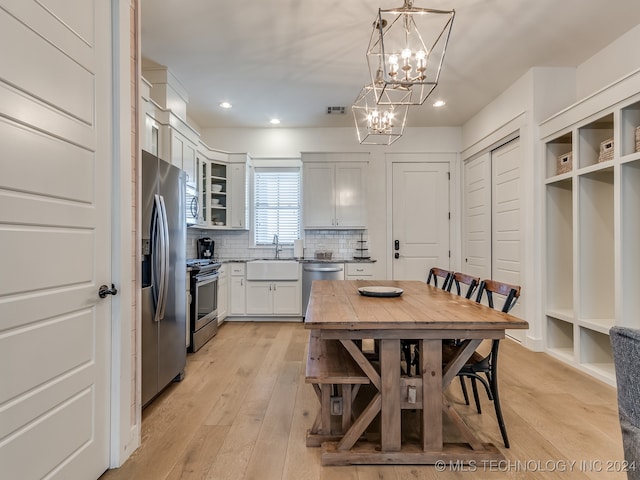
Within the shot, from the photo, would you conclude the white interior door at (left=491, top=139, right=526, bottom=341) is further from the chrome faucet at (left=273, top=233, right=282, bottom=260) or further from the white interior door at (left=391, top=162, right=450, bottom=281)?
the chrome faucet at (left=273, top=233, right=282, bottom=260)

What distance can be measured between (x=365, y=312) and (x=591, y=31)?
10.3 ft

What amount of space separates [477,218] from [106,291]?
4634mm

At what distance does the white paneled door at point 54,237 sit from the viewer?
1.24 metres

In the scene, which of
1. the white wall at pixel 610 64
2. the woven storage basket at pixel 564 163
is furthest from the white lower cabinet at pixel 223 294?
the white wall at pixel 610 64

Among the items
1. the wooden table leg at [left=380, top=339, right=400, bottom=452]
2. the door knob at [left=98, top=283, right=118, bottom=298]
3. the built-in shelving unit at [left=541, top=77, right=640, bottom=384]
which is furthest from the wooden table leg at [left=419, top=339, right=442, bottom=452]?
the built-in shelving unit at [left=541, top=77, right=640, bottom=384]

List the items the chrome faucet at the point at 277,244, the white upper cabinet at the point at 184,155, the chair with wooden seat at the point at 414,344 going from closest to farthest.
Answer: the chair with wooden seat at the point at 414,344 → the white upper cabinet at the point at 184,155 → the chrome faucet at the point at 277,244

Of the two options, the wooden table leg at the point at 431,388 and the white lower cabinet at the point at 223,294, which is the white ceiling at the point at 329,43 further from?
the wooden table leg at the point at 431,388

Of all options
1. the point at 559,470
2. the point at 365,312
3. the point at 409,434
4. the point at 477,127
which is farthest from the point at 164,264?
the point at 477,127

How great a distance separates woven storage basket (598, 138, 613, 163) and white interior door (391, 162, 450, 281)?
99.2 inches

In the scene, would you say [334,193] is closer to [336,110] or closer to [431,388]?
[336,110]

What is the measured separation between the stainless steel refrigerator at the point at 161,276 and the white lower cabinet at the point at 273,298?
→ 201cm

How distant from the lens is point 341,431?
205 cm

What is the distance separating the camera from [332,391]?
2.06 meters

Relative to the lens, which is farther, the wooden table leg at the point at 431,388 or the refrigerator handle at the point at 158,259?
the refrigerator handle at the point at 158,259
